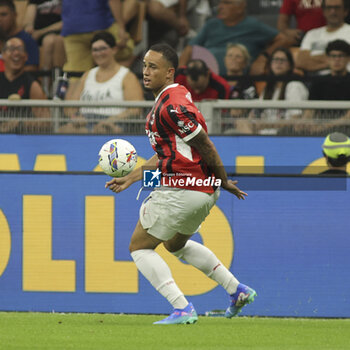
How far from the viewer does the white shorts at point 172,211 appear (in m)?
6.58

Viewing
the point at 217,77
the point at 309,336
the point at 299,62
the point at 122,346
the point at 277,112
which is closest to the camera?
the point at 122,346

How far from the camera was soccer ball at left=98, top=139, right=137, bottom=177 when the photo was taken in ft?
22.0

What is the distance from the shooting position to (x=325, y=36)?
449 inches

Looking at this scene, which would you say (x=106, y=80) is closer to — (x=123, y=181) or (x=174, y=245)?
(x=174, y=245)

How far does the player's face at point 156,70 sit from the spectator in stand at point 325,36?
4.97m

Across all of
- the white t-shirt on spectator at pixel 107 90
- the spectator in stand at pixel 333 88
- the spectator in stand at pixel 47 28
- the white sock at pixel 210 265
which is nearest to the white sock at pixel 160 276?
the white sock at pixel 210 265

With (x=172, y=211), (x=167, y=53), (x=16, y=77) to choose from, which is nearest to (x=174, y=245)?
(x=172, y=211)

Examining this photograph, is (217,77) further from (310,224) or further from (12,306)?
(12,306)

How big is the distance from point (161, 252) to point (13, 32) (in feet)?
18.4

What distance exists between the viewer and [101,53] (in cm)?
1081

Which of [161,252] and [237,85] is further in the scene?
[237,85]

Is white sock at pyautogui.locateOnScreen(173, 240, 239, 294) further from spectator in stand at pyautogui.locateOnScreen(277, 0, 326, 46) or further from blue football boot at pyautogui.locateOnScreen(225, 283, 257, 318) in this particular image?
spectator in stand at pyautogui.locateOnScreen(277, 0, 326, 46)

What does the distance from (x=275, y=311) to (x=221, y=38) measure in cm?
516

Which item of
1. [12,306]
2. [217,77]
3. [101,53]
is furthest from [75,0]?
[12,306]
